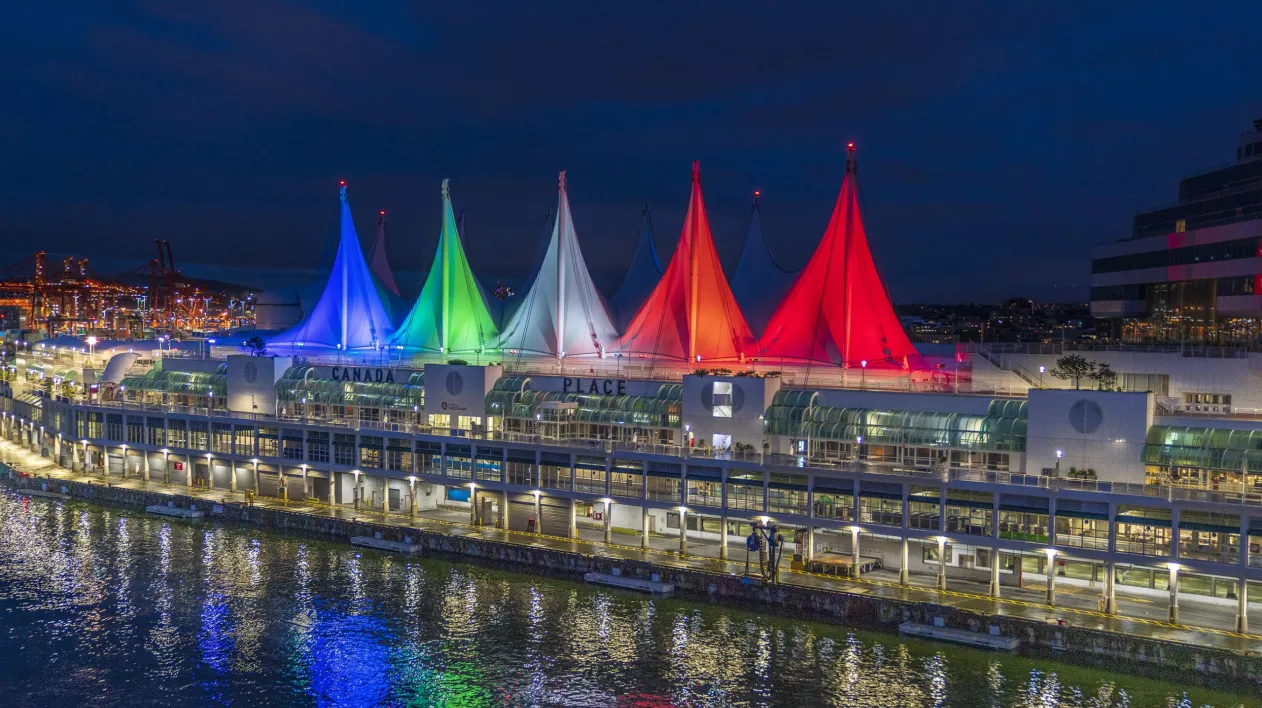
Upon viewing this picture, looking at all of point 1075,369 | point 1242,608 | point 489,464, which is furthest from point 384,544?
point 1242,608

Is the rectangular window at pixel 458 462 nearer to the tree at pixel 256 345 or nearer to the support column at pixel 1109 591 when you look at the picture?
the tree at pixel 256 345

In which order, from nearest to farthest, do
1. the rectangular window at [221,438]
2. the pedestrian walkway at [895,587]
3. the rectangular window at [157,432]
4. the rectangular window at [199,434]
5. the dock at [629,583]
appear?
the pedestrian walkway at [895,587] < the dock at [629,583] < the rectangular window at [221,438] < the rectangular window at [199,434] < the rectangular window at [157,432]

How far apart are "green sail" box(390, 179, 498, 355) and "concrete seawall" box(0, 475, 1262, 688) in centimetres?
2068

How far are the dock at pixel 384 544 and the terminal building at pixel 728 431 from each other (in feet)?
16.7

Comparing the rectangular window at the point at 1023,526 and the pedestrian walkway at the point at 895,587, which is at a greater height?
the rectangular window at the point at 1023,526

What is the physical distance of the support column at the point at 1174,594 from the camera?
43500 millimetres

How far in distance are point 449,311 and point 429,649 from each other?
1597 inches

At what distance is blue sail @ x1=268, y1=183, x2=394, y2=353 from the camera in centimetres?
8812

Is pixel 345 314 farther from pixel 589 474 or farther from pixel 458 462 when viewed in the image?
pixel 589 474

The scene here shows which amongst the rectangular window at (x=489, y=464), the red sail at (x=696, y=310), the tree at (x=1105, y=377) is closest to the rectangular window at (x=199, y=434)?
the rectangular window at (x=489, y=464)

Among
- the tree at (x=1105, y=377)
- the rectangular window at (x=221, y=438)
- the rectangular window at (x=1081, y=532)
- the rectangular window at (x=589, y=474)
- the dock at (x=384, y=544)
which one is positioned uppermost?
the tree at (x=1105, y=377)

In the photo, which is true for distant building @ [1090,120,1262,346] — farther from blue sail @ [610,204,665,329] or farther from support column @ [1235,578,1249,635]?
blue sail @ [610,204,665,329]

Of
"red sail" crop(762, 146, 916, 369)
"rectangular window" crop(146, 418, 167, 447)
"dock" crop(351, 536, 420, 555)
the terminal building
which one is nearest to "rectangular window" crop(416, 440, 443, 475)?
the terminal building

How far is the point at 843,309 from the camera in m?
65.6
